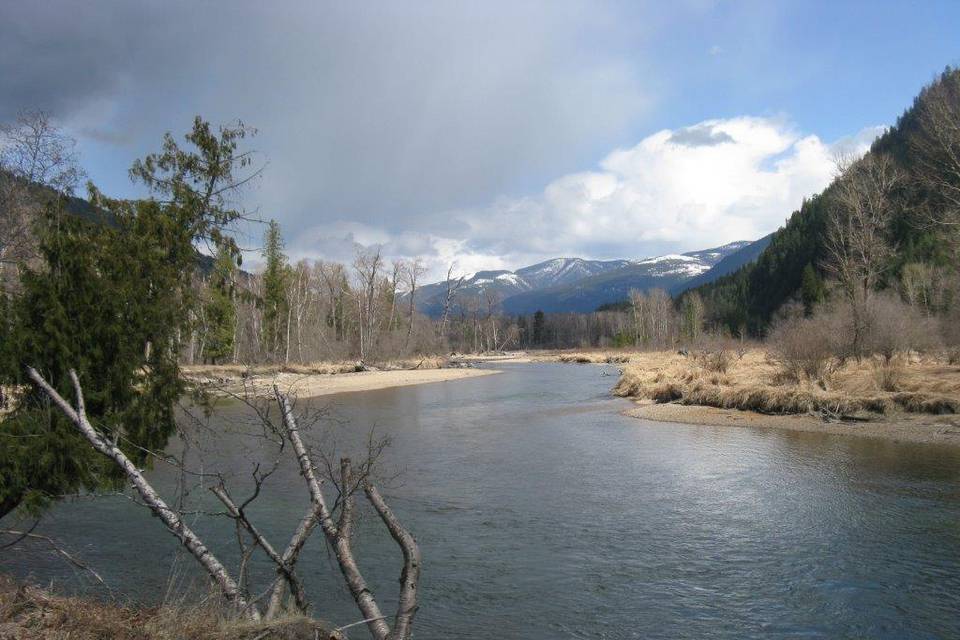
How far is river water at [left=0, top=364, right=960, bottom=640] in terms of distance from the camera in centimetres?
778

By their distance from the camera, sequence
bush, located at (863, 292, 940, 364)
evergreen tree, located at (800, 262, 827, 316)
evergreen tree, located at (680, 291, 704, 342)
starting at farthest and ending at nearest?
1. evergreen tree, located at (680, 291, 704, 342)
2. evergreen tree, located at (800, 262, 827, 316)
3. bush, located at (863, 292, 940, 364)

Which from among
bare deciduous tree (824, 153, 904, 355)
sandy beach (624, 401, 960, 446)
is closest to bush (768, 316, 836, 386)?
bare deciduous tree (824, 153, 904, 355)

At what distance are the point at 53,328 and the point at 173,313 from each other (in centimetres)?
157

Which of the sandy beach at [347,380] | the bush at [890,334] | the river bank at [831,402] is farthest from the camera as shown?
the sandy beach at [347,380]

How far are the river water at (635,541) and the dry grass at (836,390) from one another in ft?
14.7

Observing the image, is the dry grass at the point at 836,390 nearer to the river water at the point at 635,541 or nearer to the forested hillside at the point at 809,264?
the river water at the point at 635,541

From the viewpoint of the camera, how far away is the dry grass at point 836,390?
21859 millimetres

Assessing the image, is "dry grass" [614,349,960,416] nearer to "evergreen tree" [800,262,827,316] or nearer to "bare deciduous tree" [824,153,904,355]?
"bare deciduous tree" [824,153,904,355]

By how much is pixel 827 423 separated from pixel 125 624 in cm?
2259

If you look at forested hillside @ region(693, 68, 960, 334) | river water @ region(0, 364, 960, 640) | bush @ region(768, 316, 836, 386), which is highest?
forested hillside @ region(693, 68, 960, 334)

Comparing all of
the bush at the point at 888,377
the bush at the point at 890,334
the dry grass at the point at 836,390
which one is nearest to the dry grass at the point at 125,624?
the dry grass at the point at 836,390

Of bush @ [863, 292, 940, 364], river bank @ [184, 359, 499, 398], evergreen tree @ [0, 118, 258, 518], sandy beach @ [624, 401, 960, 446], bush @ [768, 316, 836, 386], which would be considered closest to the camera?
evergreen tree @ [0, 118, 258, 518]

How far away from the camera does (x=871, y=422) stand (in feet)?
69.3

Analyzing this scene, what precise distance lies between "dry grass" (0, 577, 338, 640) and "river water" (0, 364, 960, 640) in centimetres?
169
